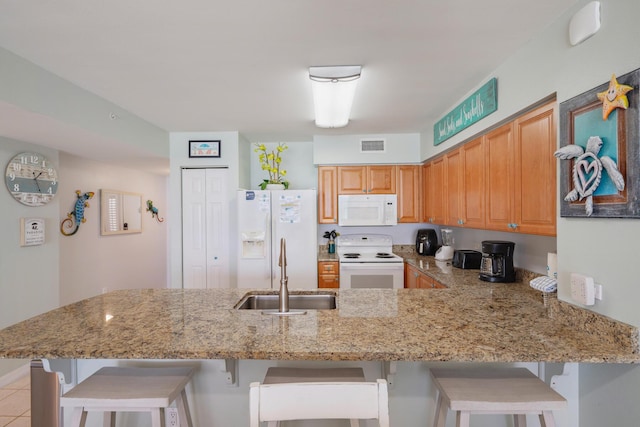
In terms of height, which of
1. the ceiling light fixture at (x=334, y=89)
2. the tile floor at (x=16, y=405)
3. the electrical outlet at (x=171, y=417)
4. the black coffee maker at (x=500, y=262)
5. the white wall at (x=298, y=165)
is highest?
the ceiling light fixture at (x=334, y=89)

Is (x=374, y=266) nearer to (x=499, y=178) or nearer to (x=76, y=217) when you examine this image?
(x=499, y=178)

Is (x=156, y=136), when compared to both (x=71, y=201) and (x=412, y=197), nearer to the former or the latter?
(x=71, y=201)

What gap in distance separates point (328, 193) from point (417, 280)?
1489mm

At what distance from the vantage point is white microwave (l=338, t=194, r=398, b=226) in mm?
3816

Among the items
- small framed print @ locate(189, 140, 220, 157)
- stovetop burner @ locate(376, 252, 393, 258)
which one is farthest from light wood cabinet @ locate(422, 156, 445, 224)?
small framed print @ locate(189, 140, 220, 157)

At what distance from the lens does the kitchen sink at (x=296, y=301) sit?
1889 millimetres

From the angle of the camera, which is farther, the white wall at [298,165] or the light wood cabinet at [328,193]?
the white wall at [298,165]

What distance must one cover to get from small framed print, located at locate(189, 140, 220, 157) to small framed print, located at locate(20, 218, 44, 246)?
1.58m

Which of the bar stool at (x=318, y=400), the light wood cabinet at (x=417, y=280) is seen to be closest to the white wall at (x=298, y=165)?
the light wood cabinet at (x=417, y=280)

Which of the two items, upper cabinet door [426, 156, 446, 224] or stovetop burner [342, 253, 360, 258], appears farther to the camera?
stovetop burner [342, 253, 360, 258]

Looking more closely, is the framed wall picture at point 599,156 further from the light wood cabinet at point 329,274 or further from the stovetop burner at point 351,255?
the stovetop burner at point 351,255

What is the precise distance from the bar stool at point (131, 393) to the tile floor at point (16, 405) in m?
1.66

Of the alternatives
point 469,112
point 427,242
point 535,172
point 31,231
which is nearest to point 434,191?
point 427,242

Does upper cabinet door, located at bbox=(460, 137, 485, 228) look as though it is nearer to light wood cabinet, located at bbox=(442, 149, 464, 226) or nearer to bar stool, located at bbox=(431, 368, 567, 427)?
light wood cabinet, located at bbox=(442, 149, 464, 226)
